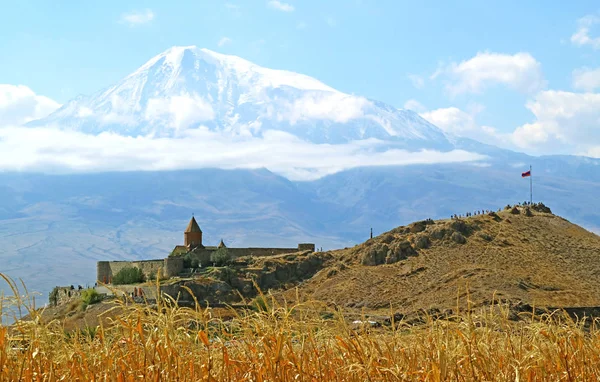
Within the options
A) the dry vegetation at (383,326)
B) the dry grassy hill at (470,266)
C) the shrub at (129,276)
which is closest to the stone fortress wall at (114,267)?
the shrub at (129,276)

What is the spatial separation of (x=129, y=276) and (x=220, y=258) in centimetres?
618

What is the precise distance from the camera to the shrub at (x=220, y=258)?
56.1 metres

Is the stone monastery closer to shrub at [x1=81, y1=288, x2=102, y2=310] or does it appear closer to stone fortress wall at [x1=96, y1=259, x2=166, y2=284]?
stone fortress wall at [x1=96, y1=259, x2=166, y2=284]

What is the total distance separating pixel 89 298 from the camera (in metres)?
47.3

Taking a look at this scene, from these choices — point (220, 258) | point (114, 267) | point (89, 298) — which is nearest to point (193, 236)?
point (114, 267)

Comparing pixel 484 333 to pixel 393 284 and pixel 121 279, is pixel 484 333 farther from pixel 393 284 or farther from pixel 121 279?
pixel 121 279

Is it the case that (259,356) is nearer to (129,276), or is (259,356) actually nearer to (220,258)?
(220,258)

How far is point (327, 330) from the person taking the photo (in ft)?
26.7

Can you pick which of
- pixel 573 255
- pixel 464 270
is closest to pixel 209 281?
pixel 464 270

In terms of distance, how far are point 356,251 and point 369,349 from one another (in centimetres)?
4963

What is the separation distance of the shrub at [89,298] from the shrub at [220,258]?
9757 millimetres

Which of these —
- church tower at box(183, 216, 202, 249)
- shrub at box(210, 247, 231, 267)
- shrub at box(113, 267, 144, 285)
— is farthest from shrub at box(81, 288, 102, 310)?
church tower at box(183, 216, 202, 249)

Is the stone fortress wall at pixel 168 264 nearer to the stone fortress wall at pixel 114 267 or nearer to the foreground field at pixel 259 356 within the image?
the stone fortress wall at pixel 114 267

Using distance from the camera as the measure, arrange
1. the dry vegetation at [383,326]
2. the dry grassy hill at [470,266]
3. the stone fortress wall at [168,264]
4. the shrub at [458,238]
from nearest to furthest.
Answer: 1. the dry vegetation at [383,326]
2. the dry grassy hill at [470,266]
3. the shrub at [458,238]
4. the stone fortress wall at [168,264]
